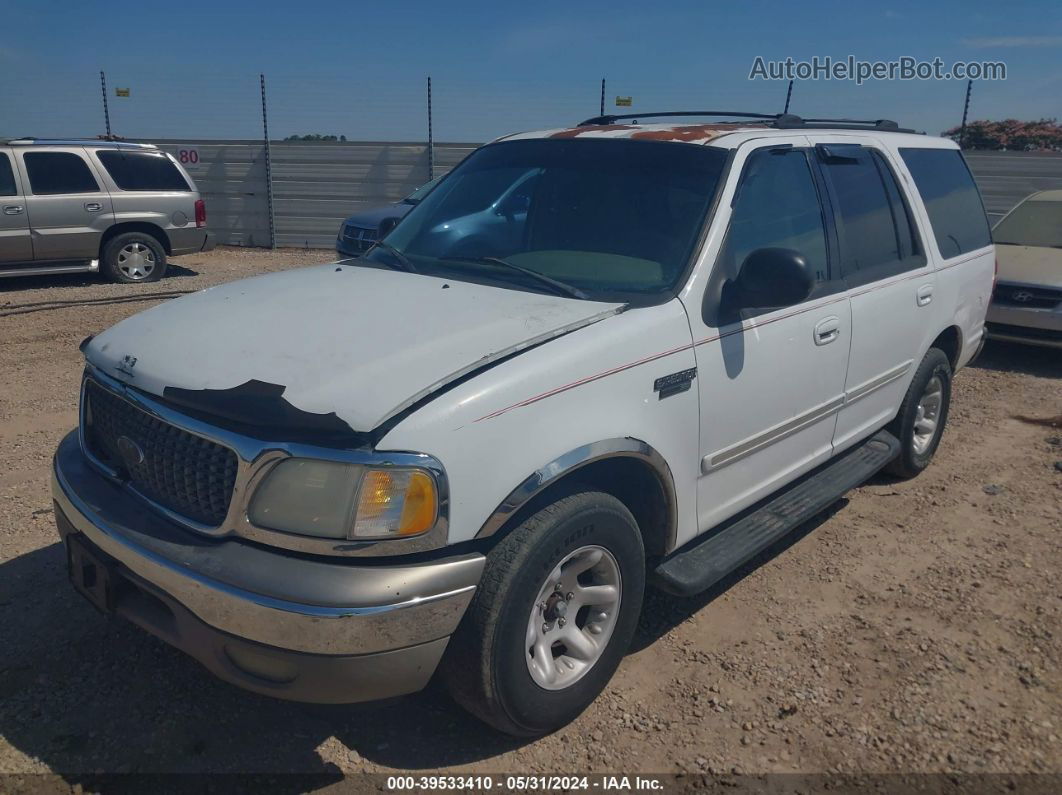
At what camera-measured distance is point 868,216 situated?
4.31m

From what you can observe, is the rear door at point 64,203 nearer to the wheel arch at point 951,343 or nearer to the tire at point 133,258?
the tire at point 133,258

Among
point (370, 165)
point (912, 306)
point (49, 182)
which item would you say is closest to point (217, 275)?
point (49, 182)

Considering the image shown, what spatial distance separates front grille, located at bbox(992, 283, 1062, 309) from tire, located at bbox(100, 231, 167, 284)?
10.1m

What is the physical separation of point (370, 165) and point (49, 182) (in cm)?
634

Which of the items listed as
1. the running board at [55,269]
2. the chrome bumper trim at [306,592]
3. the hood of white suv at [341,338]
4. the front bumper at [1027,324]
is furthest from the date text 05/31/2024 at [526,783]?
the running board at [55,269]

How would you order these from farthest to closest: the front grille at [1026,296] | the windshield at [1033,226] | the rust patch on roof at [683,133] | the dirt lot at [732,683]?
the windshield at [1033,226] → the front grille at [1026,296] → the rust patch on roof at [683,133] → the dirt lot at [732,683]

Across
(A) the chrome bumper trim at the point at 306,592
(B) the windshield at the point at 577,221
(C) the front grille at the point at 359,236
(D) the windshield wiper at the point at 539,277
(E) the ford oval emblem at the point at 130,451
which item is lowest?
(A) the chrome bumper trim at the point at 306,592

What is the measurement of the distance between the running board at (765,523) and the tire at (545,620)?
25 cm

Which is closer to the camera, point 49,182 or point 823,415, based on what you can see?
point 823,415

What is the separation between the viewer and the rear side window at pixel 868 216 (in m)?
4.09

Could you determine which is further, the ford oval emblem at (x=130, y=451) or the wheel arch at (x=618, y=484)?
the ford oval emblem at (x=130, y=451)

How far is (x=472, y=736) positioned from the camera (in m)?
2.93

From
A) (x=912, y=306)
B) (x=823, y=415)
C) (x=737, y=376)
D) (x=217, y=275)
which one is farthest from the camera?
A: (x=217, y=275)

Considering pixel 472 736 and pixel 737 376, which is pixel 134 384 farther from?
pixel 737 376
